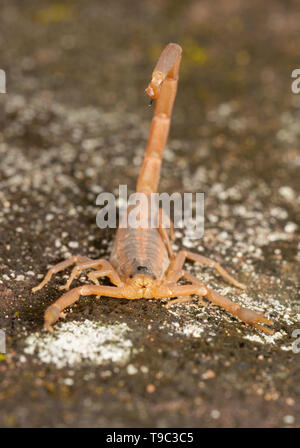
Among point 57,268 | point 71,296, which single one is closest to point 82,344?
point 71,296

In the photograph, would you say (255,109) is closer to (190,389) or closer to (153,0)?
(153,0)

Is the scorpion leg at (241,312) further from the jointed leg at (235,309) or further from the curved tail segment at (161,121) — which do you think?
the curved tail segment at (161,121)

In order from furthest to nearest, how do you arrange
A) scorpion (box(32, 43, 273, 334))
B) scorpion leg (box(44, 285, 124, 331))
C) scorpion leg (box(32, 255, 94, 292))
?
scorpion leg (box(32, 255, 94, 292)) → scorpion (box(32, 43, 273, 334)) → scorpion leg (box(44, 285, 124, 331))

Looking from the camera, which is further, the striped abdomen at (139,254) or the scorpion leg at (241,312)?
the striped abdomen at (139,254)

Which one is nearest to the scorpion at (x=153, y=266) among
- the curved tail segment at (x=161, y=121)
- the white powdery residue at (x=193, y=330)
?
the curved tail segment at (x=161, y=121)

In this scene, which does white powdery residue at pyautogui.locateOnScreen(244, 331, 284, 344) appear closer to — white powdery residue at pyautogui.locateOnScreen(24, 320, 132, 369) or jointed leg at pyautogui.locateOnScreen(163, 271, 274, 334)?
jointed leg at pyautogui.locateOnScreen(163, 271, 274, 334)

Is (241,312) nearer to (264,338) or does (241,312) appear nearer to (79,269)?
(264,338)

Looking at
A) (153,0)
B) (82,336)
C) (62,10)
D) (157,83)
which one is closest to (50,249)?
(82,336)

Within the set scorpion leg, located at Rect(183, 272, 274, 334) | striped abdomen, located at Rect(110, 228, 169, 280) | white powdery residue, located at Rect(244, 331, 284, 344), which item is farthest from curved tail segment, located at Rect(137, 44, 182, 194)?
white powdery residue, located at Rect(244, 331, 284, 344)
